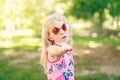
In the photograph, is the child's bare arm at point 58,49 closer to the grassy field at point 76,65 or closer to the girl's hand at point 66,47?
the girl's hand at point 66,47

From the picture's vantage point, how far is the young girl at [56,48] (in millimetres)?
3609

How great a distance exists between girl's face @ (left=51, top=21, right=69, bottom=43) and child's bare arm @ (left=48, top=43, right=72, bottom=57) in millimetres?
81

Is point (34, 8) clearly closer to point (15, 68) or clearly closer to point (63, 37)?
point (15, 68)

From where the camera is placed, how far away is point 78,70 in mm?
9586

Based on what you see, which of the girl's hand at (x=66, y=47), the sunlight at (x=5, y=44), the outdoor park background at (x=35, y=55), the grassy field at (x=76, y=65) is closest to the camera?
the girl's hand at (x=66, y=47)

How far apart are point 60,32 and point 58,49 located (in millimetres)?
197

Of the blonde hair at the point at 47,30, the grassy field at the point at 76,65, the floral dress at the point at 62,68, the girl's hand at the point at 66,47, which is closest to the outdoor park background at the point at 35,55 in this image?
the grassy field at the point at 76,65

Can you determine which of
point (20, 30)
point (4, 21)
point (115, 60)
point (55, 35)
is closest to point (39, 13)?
point (4, 21)

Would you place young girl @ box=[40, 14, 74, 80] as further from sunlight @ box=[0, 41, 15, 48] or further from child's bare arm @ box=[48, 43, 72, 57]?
sunlight @ box=[0, 41, 15, 48]

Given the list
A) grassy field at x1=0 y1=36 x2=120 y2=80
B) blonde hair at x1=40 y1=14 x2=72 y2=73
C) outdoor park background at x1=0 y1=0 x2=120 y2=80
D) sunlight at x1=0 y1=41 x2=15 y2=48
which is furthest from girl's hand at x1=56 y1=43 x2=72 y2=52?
sunlight at x1=0 y1=41 x2=15 y2=48

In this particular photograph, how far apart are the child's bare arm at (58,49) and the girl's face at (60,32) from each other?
0.27ft

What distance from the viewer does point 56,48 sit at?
3.55 meters

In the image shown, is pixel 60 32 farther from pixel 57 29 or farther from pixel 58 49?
pixel 58 49

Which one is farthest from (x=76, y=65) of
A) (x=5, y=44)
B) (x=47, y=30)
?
(x=47, y=30)
